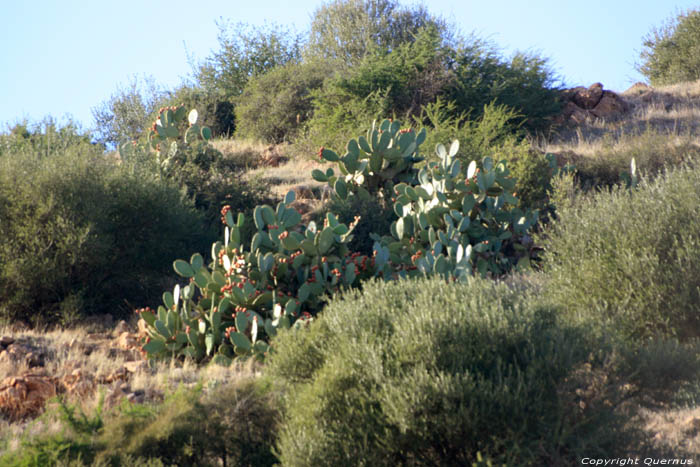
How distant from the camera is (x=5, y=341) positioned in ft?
27.1

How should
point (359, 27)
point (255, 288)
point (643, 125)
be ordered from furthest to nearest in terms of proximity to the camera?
point (359, 27) < point (643, 125) < point (255, 288)

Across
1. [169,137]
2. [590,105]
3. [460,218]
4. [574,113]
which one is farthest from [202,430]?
[590,105]

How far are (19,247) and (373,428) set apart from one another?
Answer: 7.07m

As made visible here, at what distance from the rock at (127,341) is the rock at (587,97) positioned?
1892 cm

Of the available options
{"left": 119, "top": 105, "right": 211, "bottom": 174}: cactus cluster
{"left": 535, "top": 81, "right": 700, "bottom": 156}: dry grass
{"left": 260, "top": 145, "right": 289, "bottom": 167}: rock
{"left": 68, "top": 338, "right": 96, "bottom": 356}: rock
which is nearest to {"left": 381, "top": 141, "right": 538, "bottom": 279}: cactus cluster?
{"left": 68, "top": 338, "right": 96, "bottom": 356}: rock

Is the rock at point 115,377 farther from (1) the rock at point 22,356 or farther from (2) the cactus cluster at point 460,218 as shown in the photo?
(2) the cactus cluster at point 460,218

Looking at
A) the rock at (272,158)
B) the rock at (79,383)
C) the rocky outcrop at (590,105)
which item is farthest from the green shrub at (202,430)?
the rocky outcrop at (590,105)

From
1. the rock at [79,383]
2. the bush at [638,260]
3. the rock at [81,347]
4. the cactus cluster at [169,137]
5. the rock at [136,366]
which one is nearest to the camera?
the rock at [79,383]

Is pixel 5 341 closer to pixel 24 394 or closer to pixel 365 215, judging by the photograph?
pixel 24 394

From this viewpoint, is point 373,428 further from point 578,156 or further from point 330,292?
point 578,156

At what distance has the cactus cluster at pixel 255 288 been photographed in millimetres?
7840

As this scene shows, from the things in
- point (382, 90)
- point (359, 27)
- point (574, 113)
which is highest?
point (359, 27)

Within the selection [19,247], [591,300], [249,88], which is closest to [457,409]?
[591,300]

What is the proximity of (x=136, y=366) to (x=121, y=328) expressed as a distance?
2152mm
